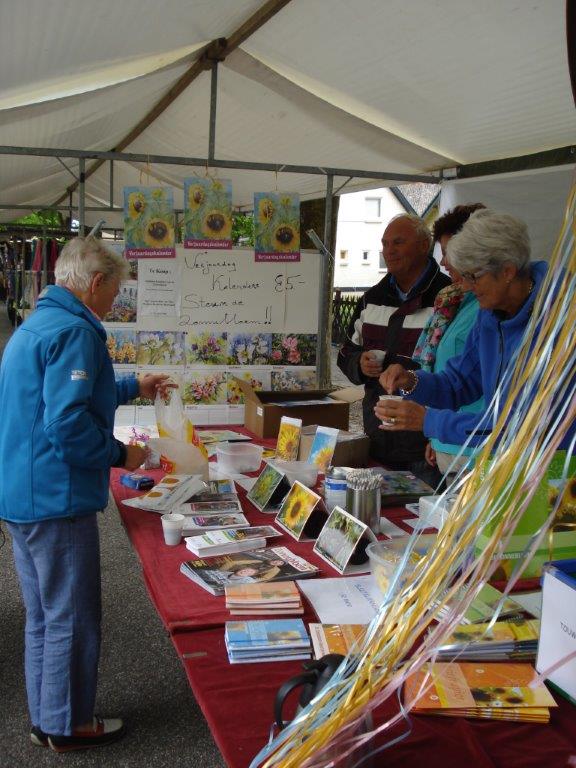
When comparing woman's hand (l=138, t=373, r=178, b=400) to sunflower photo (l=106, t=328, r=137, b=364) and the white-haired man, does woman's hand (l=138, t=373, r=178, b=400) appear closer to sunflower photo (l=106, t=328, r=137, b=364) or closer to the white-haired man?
the white-haired man

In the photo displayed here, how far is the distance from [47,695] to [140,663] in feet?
2.23

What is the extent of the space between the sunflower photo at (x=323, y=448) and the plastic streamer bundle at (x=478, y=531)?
5.40ft

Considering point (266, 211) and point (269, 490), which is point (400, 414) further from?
point (266, 211)

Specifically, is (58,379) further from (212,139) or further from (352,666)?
(212,139)

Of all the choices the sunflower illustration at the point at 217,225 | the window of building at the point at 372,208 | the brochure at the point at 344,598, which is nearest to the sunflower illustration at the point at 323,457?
the brochure at the point at 344,598

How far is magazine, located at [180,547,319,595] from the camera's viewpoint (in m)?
1.59

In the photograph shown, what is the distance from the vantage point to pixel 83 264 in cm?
195

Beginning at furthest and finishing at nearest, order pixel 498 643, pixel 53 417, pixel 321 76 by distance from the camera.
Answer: pixel 321 76, pixel 53 417, pixel 498 643

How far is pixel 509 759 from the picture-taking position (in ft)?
3.32

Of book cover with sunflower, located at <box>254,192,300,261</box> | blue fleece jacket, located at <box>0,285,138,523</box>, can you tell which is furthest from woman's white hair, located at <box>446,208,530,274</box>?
book cover with sunflower, located at <box>254,192,300,261</box>

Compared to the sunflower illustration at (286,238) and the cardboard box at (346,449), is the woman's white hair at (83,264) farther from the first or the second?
the sunflower illustration at (286,238)

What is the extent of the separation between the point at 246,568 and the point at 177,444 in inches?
33.7

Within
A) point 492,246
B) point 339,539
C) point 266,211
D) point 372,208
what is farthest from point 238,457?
point 372,208

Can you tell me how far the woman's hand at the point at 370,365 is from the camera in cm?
277
